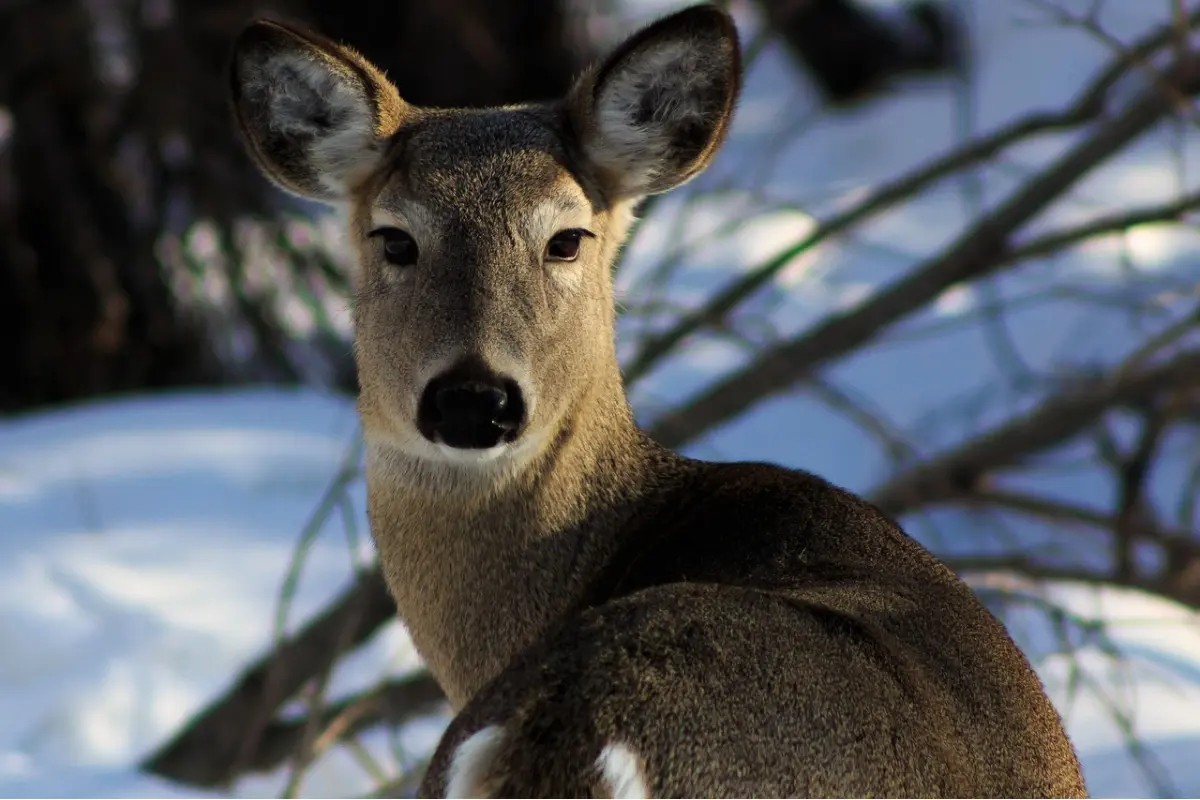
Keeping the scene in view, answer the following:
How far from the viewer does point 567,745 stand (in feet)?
7.06

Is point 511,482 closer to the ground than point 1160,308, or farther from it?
closer to the ground

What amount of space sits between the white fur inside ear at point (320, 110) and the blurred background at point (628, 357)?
1.49 meters

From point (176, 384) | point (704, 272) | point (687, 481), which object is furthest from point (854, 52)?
point (687, 481)

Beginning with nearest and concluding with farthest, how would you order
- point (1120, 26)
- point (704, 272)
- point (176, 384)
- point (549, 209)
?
point (549, 209) → point (176, 384) → point (704, 272) → point (1120, 26)

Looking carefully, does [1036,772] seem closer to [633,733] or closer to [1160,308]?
[633,733]

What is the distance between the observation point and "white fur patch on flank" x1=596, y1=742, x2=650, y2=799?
2117 millimetres

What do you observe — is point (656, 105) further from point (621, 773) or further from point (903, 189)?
point (903, 189)

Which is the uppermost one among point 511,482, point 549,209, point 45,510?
point 45,510

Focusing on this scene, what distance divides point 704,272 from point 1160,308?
16.9 feet

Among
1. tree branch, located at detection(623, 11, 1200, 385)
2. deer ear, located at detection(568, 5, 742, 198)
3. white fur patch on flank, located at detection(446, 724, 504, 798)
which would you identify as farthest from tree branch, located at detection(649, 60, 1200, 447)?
white fur patch on flank, located at detection(446, 724, 504, 798)

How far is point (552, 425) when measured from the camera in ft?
11.2

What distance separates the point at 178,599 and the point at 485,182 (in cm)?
408

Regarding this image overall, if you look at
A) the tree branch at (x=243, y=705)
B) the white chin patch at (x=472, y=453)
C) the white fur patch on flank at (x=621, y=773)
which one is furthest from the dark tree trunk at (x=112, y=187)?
the white fur patch on flank at (x=621, y=773)

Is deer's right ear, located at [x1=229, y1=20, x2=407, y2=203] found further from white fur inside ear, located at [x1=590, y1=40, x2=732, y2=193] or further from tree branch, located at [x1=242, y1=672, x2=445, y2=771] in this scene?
tree branch, located at [x1=242, y1=672, x2=445, y2=771]
